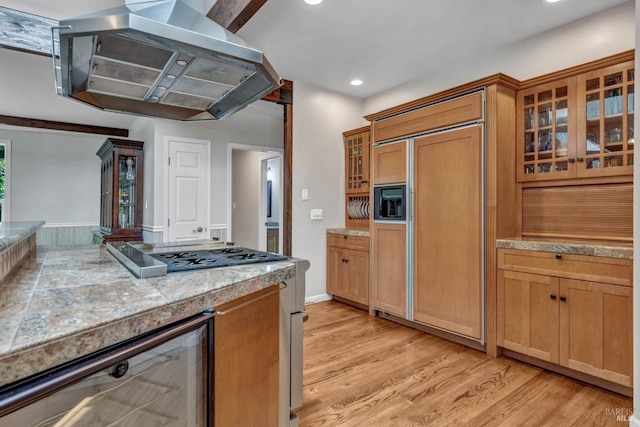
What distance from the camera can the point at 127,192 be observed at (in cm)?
475

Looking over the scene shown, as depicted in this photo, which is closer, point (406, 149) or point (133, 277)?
point (133, 277)

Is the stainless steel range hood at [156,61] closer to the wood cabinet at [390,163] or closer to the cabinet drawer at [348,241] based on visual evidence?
the wood cabinet at [390,163]

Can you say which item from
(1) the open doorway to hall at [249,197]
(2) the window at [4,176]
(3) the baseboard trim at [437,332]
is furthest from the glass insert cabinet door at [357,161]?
(2) the window at [4,176]

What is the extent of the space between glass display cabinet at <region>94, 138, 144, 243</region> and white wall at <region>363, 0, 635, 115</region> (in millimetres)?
3891

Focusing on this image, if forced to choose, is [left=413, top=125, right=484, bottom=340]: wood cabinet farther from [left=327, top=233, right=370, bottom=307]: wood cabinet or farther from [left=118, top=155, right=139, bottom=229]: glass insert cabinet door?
[left=118, top=155, right=139, bottom=229]: glass insert cabinet door

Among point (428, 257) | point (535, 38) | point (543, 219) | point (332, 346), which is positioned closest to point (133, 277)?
point (332, 346)

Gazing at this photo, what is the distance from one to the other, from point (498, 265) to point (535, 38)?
1956 mm

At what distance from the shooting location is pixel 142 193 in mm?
4773

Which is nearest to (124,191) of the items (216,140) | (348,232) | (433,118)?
(216,140)

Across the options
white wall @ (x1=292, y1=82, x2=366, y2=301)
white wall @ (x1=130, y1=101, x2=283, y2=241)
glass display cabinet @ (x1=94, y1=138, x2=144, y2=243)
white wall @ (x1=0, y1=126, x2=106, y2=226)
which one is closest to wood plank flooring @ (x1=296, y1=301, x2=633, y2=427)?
white wall @ (x1=292, y1=82, x2=366, y2=301)

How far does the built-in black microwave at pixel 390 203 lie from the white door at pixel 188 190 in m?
2.36

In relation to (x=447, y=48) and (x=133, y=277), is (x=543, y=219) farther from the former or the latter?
(x=133, y=277)

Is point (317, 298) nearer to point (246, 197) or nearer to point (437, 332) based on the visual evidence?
point (437, 332)

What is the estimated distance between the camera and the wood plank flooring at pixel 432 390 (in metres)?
1.83
